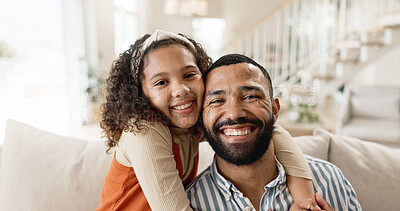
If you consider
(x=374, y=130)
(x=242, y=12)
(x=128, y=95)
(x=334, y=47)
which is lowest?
(x=374, y=130)

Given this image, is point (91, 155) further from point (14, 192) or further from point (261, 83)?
point (261, 83)

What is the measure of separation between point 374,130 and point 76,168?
3800mm

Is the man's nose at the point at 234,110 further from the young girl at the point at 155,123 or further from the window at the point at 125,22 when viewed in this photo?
the window at the point at 125,22

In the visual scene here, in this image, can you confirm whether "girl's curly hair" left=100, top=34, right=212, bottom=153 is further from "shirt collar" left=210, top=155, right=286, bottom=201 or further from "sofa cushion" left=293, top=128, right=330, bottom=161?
"sofa cushion" left=293, top=128, right=330, bottom=161

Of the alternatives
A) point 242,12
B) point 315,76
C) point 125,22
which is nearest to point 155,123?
point 315,76

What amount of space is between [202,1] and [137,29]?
2930 millimetres

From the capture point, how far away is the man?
1.16 meters

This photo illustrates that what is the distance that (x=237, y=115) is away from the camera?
3.74 feet

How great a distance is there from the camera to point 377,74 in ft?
25.4

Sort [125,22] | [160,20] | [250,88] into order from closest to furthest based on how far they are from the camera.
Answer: [250,88]
[125,22]
[160,20]

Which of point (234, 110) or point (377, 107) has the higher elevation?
point (234, 110)

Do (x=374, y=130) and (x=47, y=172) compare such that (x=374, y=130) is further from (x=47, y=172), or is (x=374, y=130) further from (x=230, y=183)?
(x=47, y=172)

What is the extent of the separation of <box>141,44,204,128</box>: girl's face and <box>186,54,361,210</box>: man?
5 cm

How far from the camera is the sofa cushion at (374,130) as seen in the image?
4050 millimetres
